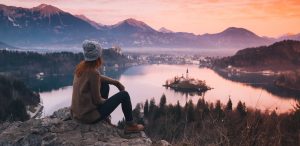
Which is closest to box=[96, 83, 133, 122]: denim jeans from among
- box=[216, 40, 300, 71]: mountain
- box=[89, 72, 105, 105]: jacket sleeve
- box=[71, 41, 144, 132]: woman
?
box=[71, 41, 144, 132]: woman

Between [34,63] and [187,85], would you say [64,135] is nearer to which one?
[187,85]

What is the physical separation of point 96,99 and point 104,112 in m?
0.18

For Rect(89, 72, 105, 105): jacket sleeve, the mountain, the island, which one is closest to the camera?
Rect(89, 72, 105, 105): jacket sleeve

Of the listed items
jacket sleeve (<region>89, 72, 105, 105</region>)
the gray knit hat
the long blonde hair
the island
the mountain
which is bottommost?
the island

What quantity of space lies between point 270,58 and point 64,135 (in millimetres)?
134560

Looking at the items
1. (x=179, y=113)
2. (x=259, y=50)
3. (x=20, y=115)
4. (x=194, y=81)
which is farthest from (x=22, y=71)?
(x=259, y=50)

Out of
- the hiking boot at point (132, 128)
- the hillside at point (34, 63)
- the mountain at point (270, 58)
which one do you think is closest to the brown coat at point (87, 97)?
the hiking boot at point (132, 128)

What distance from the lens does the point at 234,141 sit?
3.73 metres

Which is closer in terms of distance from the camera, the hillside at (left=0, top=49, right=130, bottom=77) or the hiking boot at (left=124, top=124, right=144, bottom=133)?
the hiking boot at (left=124, top=124, right=144, bottom=133)

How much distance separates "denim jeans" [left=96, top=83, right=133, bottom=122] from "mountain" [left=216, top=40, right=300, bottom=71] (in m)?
123

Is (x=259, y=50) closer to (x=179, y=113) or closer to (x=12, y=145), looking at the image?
(x=179, y=113)

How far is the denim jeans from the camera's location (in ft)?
14.6

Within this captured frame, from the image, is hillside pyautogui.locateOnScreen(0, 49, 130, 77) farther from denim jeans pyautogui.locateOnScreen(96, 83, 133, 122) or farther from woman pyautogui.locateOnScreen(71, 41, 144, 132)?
woman pyautogui.locateOnScreen(71, 41, 144, 132)

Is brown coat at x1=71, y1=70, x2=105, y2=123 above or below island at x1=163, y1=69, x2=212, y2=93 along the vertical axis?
above
